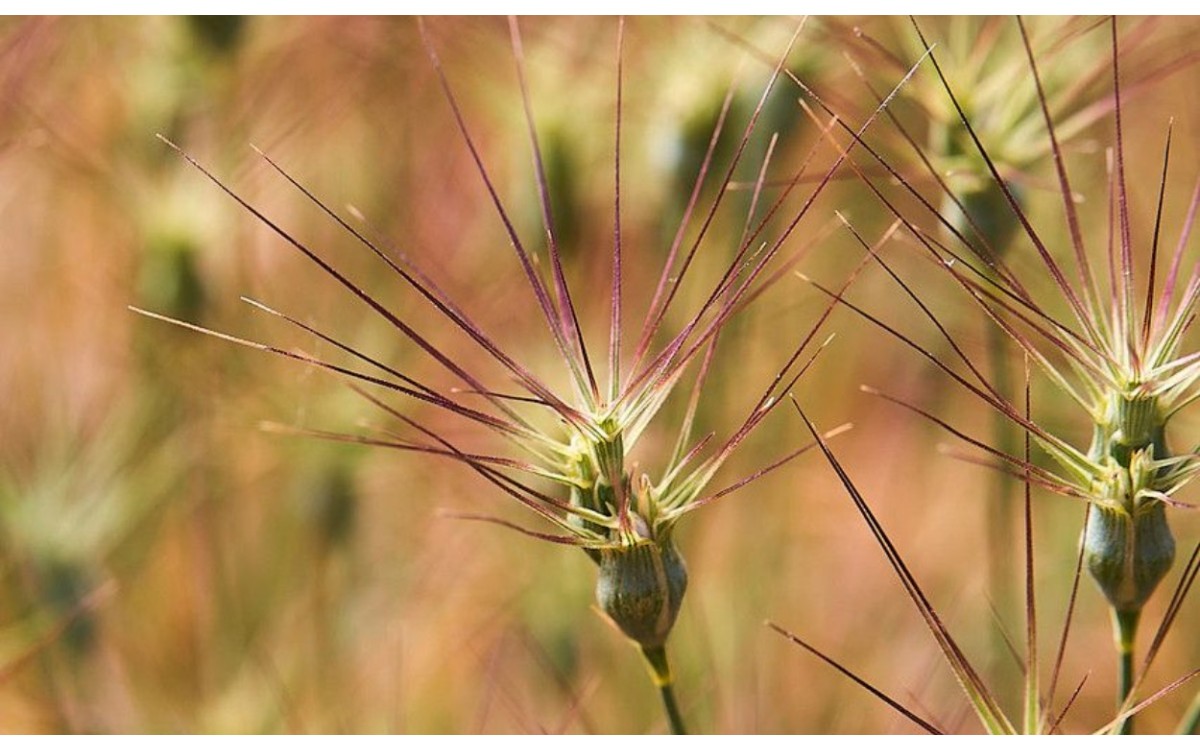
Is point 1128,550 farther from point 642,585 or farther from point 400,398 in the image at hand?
point 400,398

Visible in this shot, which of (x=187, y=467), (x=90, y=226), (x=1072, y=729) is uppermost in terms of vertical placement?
(x=90, y=226)

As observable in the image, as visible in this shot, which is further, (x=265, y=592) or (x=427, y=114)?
(x=427, y=114)

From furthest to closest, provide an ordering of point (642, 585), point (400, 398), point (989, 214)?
point (400, 398) → point (989, 214) → point (642, 585)

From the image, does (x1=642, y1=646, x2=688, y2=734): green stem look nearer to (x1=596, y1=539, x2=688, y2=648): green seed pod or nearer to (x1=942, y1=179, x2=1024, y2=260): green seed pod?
(x1=596, y1=539, x2=688, y2=648): green seed pod

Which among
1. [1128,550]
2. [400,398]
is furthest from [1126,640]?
[400,398]

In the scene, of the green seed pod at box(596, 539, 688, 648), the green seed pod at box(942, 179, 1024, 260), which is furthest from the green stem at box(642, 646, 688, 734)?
the green seed pod at box(942, 179, 1024, 260)

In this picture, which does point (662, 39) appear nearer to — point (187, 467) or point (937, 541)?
point (187, 467)

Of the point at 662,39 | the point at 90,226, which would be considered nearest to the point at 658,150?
the point at 662,39
